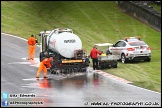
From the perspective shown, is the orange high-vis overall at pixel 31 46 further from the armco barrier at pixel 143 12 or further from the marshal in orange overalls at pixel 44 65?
the armco barrier at pixel 143 12

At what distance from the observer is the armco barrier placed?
47059 mm

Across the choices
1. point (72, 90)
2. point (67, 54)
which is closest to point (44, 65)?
point (67, 54)

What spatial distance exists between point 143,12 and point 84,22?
642cm

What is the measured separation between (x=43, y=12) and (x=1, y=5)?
16.0 feet

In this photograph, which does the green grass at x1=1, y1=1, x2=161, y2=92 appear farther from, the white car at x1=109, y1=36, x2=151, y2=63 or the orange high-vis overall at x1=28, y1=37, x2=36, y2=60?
the orange high-vis overall at x1=28, y1=37, x2=36, y2=60

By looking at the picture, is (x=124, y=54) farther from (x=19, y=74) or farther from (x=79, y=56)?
(x=19, y=74)

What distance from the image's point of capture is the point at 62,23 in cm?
4747

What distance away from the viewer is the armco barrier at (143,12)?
47059 millimetres

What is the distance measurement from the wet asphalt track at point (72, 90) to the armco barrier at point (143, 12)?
18934 millimetres

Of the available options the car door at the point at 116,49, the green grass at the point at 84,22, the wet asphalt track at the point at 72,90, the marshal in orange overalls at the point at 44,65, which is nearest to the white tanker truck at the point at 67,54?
the wet asphalt track at the point at 72,90

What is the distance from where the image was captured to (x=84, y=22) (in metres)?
48.8

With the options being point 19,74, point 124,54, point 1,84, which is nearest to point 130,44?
point 124,54

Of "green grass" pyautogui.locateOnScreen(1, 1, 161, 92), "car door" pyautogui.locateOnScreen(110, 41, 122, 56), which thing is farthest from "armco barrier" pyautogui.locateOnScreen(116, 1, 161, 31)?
"car door" pyautogui.locateOnScreen(110, 41, 122, 56)

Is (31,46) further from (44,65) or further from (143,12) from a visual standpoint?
(143,12)
